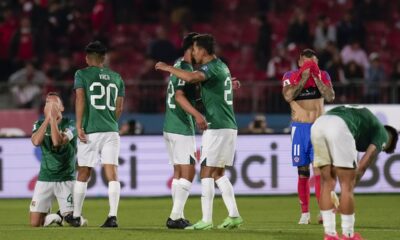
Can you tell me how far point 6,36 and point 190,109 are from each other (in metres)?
14.1

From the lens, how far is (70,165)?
14.8 metres

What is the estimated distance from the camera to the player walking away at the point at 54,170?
14.4 m

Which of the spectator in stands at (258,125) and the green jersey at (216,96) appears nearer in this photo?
the green jersey at (216,96)

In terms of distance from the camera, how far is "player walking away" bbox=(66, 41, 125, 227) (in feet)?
45.0

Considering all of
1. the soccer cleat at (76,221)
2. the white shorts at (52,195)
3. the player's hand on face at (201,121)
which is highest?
the player's hand on face at (201,121)

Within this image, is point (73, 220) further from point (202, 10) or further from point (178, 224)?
point (202, 10)

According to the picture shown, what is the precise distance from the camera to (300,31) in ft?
86.2

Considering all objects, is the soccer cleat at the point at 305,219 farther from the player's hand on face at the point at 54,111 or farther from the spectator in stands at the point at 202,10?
the spectator in stands at the point at 202,10

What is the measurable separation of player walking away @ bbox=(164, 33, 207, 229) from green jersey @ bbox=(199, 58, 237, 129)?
0.87 feet

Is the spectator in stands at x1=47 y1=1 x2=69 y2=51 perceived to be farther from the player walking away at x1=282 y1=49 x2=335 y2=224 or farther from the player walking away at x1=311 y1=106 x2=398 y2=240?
the player walking away at x1=311 y1=106 x2=398 y2=240

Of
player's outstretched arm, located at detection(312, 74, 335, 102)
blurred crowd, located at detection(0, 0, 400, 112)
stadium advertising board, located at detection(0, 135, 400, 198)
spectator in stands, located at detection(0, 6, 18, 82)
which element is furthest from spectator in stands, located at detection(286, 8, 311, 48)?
player's outstretched arm, located at detection(312, 74, 335, 102)

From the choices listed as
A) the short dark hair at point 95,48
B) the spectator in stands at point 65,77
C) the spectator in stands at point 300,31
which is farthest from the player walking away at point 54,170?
the spectator in stands at point 300,31

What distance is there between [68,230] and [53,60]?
14.3 meters

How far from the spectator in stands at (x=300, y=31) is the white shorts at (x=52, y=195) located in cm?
1262
